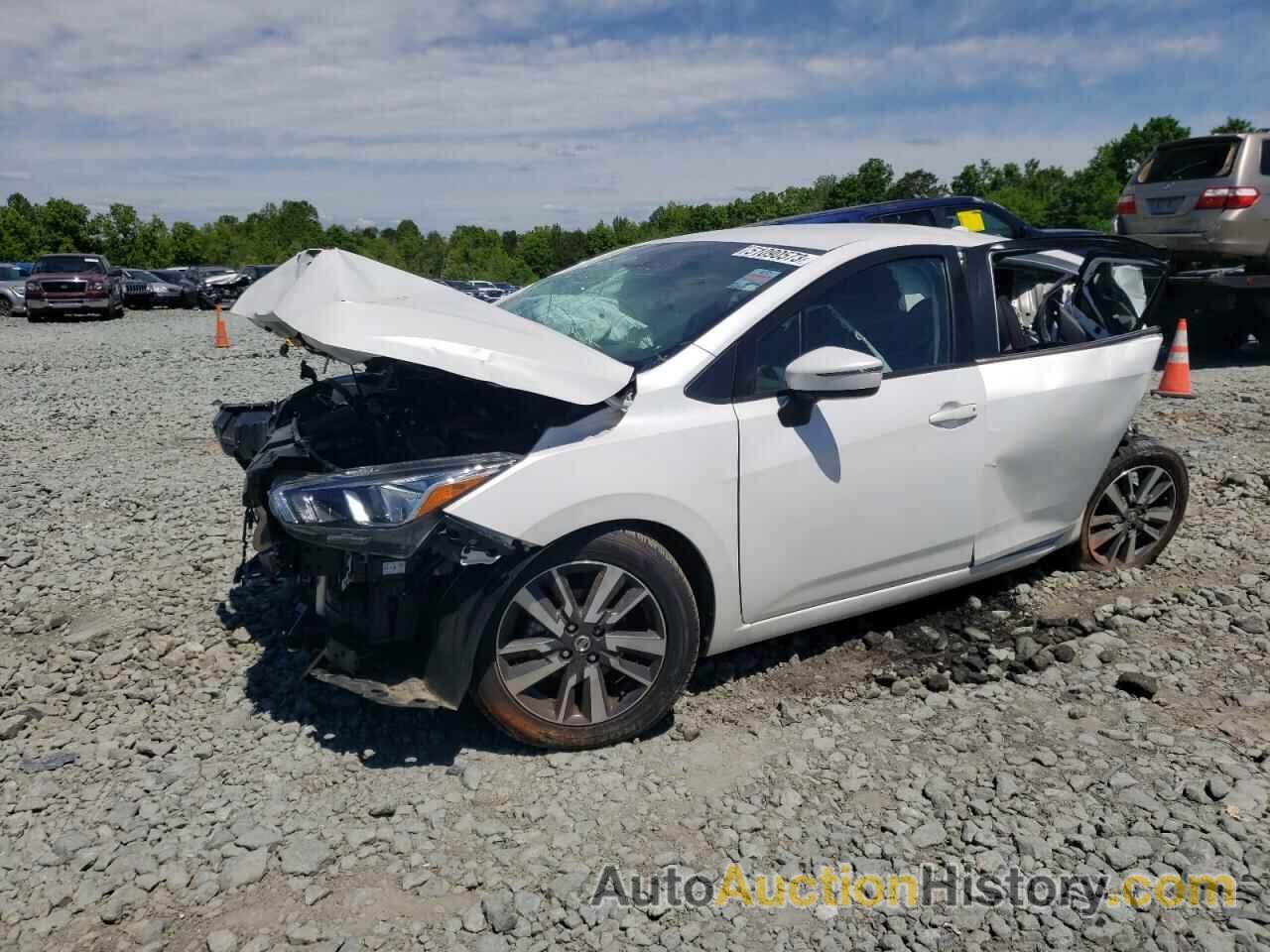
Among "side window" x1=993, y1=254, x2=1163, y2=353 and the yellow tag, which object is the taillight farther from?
"side window" x1=993, y1=254, x2=1163, y2=353

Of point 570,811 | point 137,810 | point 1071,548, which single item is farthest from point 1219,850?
point 137,810

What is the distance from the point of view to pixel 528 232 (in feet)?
329

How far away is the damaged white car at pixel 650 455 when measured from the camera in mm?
3031

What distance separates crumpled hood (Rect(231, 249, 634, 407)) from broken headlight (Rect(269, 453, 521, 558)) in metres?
0.29

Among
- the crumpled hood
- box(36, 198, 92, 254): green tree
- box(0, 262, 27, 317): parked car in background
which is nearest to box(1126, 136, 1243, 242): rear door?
the crumpled hood

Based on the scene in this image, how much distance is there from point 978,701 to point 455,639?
6.53 ft

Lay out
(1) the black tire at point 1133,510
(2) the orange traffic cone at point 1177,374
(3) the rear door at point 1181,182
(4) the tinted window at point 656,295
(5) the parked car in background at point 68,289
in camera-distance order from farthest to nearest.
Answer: (5) the parked car in background at point 68,289 < (3) the rear door at point 1181,182 < (2) the orange traffic cone at point 1177,374 < (1) the black tire at point 1133,510 < (4) the tinted window at point 656,295

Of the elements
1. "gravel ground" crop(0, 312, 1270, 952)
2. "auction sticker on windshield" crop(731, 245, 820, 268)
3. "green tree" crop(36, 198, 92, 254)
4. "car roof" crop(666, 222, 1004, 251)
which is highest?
"green tree" crop(36, 198, 92, 254)

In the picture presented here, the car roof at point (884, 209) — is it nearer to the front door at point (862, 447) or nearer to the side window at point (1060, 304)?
the side window at point (1060, 304)

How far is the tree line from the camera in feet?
218

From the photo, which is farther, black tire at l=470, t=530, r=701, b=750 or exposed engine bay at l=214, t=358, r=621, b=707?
black tire at l=470, t=530, r=701, b=750

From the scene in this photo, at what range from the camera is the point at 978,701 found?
371 cm

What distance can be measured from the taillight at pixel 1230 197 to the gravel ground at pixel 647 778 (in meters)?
7.09

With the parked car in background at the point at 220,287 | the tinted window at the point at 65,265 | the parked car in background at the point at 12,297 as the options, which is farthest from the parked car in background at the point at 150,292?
the tinted window at the point at 65,265
